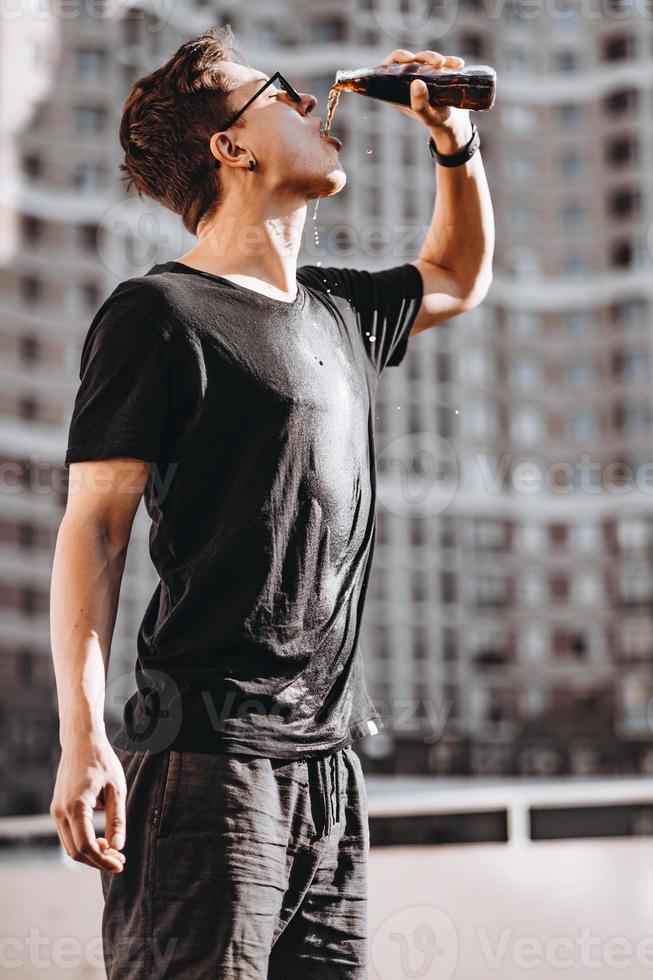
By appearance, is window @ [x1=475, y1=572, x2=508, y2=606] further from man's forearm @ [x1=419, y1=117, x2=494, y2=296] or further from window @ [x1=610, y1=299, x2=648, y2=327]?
man's forearm @ [x1=419, y1=117, x2=494, y2=296]

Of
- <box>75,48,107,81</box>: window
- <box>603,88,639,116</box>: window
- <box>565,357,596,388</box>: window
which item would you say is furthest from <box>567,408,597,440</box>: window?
<box>75,48,107,81</box>: window

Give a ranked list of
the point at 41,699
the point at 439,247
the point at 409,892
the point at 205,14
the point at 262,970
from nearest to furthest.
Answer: the point at 262,970 < the point at 439,247 < the point at 409,892 < the point at 41,699 < the point at 205,14

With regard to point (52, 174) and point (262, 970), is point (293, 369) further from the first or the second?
point (52, 174)

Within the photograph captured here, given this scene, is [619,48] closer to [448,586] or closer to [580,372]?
[580,372]

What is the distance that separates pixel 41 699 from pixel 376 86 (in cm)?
1940

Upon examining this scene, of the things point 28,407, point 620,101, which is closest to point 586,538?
point 620,101

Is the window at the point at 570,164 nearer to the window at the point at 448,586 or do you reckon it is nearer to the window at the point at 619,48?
the window at the point at 619,48

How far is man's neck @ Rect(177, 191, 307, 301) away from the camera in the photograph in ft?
2.48

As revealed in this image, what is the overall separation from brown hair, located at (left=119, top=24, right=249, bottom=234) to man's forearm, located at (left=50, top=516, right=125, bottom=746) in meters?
0.27

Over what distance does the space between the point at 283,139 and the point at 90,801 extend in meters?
0.44

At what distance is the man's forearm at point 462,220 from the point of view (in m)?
0.84

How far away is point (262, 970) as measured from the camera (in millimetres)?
628

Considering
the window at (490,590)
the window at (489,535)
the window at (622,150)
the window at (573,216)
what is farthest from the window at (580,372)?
the window at (490,590)

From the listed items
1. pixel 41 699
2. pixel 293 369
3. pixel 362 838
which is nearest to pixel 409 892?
pixel 362 838
